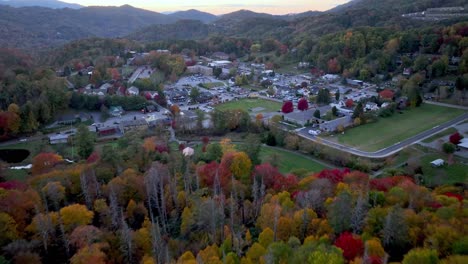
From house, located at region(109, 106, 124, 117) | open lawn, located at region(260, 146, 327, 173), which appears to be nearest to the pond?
house, located at region(109, 106, 124, 117)

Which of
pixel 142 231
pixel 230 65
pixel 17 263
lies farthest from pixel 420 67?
pixel 17 263

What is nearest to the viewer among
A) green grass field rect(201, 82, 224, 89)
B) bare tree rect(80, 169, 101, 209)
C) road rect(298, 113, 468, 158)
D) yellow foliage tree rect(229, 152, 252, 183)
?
bare tree rect(80, 169, 101, 209)

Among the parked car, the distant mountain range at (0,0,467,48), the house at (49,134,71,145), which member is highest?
the distant mountain range at (0,0,467,48)

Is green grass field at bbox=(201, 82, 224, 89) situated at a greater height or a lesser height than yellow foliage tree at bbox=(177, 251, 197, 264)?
lesser

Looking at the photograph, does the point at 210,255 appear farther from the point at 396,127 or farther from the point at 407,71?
the point at 407,71

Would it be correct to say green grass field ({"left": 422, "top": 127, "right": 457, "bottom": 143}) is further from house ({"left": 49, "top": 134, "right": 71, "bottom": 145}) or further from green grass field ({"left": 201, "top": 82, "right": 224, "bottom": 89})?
green grass field ({"left": 201, "top": 82, "right": 224, "bottom": 89})

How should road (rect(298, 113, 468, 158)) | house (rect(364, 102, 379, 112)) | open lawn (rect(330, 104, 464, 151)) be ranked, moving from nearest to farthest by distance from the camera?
road (rect(298, 113, 468, 158)) → open lawn (rect(330, 104, 464, 151)) → house (rect(364, 102, 379, 112))
